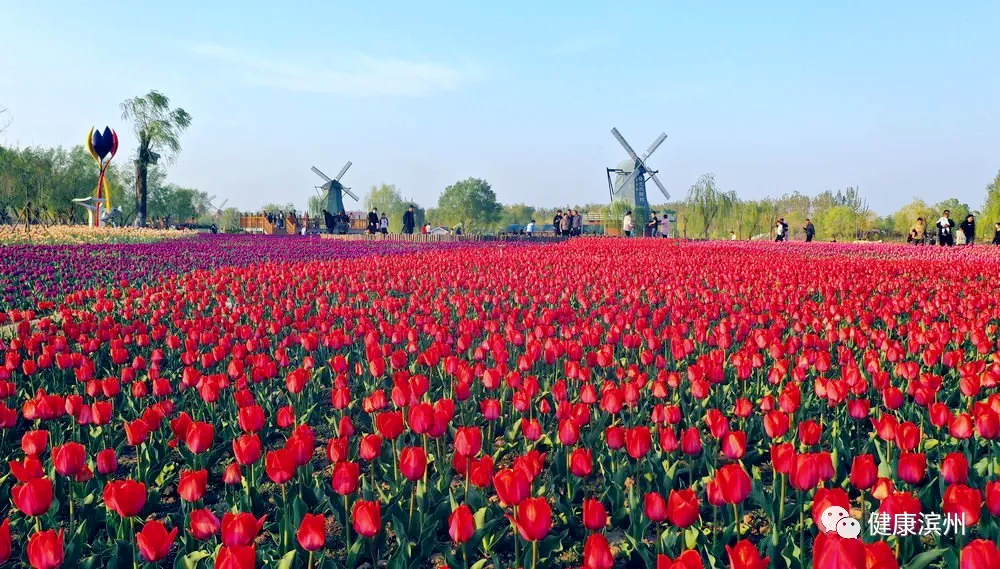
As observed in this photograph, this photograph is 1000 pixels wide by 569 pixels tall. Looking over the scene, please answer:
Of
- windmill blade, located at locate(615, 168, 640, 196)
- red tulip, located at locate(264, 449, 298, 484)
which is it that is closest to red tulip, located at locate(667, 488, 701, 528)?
red tulip, located at locate(264, 449, 298, 484)

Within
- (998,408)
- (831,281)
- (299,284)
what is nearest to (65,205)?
(299,284)

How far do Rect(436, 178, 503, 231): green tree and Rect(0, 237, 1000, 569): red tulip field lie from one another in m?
83.9

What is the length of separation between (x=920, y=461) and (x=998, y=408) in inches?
37.6

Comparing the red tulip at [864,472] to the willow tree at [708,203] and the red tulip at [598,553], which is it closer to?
the red tulip at [598,553]

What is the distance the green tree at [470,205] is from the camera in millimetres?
91125

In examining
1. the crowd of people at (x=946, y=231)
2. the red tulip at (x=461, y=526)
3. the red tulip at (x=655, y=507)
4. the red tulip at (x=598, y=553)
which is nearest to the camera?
the red tulip at (x=598, y=553)

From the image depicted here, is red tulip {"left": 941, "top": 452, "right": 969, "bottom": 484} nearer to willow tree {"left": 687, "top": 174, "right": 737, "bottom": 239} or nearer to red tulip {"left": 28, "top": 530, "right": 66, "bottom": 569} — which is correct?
red tulip {"left": 28, "top": 530, "right": 66, "bottom": 569}

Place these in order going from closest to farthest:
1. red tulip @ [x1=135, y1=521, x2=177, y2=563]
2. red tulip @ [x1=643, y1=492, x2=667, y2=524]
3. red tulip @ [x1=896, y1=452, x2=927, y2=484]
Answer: red tulip @ [x1=135, y1=521, x2=177, y2=563] < red tulip @ [x1=643, y1=492, x2=667, y2=524] < red tulip @ [x1=896, y1=452, x2=927, y2=484]

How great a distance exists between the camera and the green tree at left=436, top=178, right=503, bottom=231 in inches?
3588

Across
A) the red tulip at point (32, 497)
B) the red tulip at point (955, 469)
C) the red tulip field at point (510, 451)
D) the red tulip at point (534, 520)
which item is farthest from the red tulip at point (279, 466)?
the red tulip at point (955, 469)

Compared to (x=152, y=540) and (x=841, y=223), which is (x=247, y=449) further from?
(x=841, y=223)

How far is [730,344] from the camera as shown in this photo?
223 inches

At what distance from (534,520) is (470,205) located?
8965 centimetres

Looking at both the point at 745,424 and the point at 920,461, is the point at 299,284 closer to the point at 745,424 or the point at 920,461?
the point at 745,424
